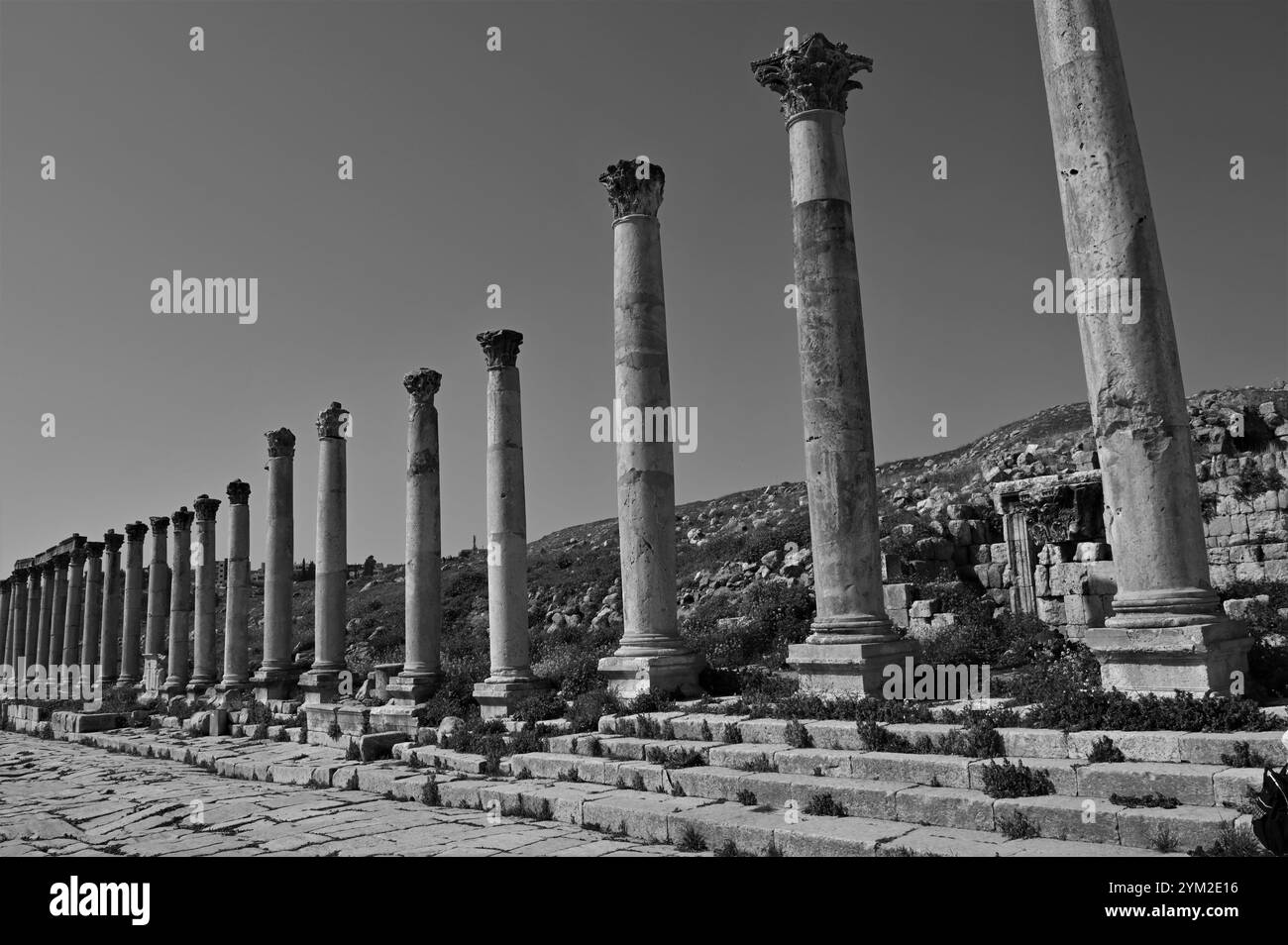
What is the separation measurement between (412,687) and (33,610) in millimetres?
45472

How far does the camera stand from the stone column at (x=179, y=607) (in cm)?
3272

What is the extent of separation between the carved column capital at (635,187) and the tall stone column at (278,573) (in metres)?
15.0

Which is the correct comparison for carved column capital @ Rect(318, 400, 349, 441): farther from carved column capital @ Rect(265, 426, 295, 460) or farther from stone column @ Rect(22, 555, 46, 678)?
stone column @ Rect(22, 555, 46, 678)

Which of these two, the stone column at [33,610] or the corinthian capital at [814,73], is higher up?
the corinthian capital at [814,73]

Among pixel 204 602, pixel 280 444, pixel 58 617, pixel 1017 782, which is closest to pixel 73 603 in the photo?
pixel 58 617

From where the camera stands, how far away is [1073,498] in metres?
19.8

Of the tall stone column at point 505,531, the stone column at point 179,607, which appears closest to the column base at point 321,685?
the tall stone column at point 505,531

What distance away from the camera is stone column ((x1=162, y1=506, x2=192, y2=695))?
32719 mm

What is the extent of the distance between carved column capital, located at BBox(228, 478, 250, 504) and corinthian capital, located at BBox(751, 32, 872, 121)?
75.7 feet

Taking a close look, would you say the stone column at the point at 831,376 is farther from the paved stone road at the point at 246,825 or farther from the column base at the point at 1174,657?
the paved stone road at the point at 246,825

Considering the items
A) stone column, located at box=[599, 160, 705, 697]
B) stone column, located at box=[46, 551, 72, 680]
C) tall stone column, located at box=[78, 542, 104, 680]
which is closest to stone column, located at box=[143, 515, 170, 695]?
tall stone column, located at box=[78, 542, 104, 680]

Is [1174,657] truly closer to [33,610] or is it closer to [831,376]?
[831,376]

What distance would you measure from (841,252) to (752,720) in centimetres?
619
